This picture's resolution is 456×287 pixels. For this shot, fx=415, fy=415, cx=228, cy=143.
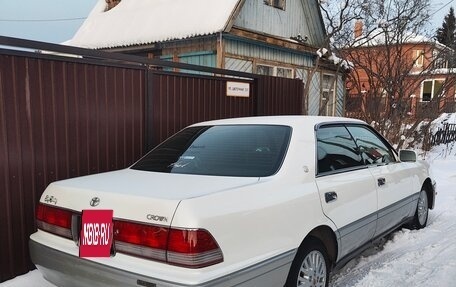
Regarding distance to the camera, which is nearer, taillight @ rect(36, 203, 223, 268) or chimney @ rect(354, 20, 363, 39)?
taillight @ rect(36, 203, 223, 268)

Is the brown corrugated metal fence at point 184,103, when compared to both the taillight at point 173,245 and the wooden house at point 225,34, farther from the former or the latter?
the wooden house at point 225,34

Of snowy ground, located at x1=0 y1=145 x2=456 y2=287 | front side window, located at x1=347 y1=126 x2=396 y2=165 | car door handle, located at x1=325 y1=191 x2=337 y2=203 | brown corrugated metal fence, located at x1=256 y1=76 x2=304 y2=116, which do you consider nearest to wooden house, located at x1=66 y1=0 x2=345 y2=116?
brown corrugated metal fence, located at x1=256 y1=76 x2=304 y2=116

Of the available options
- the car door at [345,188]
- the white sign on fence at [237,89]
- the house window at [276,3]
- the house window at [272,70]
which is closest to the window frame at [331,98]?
the house window at [272,70]

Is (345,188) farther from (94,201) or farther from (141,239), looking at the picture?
(94,201)

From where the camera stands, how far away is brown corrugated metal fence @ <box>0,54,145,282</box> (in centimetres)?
363

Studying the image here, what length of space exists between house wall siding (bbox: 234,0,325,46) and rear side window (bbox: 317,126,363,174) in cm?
806

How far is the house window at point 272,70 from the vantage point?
12.1 metres

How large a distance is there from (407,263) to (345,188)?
1.27 meters

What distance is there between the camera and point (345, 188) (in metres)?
3.41

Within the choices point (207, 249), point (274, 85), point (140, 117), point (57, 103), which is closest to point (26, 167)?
point (57, 103)

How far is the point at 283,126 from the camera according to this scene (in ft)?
11.1

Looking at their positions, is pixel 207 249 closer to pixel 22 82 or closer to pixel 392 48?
pixel 22 82

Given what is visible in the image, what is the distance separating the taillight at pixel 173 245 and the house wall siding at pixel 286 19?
9691 mm

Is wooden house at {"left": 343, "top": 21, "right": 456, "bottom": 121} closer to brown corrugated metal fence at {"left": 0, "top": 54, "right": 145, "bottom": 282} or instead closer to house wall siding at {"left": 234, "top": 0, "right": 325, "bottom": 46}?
house wall siding at {"left": 234, "top": 0, "right": 325, "bottom": 46}
